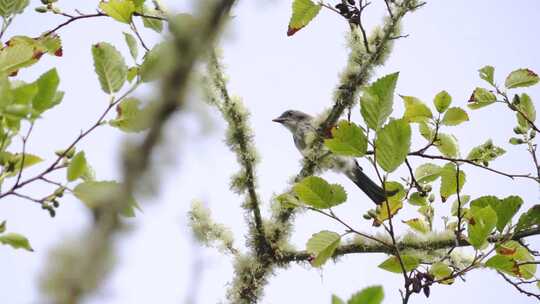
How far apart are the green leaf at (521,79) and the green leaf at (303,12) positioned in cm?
117

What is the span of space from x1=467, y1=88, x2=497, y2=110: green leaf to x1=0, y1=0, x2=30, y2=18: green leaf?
2312 mm

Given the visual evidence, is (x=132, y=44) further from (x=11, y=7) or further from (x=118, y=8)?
(x=11, y=7)

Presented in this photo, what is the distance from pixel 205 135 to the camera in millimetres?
432

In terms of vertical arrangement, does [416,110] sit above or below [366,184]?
above

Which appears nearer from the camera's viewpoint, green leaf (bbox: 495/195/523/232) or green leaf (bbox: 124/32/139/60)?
green leaf (bbox: 124/32/139/60)

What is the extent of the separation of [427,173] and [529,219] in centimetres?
54

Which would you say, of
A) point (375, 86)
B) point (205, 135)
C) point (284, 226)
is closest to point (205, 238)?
point (284, 226)

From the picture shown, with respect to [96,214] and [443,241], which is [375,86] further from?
[96,214]

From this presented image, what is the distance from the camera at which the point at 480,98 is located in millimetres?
3359

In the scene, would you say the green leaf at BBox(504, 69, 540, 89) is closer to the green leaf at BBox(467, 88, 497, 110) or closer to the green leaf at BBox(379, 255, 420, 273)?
the green leaf at BBox(467, 88, 497, 110)

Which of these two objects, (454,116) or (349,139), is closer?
(349,139)

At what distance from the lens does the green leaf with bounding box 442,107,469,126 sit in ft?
9.71

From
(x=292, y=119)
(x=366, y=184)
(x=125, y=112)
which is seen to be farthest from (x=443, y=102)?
(x=292, y=119)

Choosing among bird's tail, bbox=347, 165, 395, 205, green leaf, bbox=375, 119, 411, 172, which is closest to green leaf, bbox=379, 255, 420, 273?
green leaf, bbox=375, 119, 411, 172
